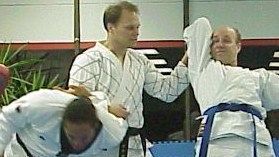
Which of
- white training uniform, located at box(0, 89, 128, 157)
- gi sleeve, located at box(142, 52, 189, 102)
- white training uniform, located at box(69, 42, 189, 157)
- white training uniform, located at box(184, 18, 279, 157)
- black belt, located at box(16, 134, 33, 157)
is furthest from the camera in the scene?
gi sleeve, located at box(142, 52, 189, 102)

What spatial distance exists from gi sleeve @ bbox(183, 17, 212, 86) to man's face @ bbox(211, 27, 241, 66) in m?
0.03

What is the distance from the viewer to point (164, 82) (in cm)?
398

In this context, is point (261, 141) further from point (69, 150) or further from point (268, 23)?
point (268, 23)

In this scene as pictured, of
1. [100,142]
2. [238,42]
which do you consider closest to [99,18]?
[238,42]

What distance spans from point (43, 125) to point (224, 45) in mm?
1048

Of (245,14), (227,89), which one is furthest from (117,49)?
(245,14)

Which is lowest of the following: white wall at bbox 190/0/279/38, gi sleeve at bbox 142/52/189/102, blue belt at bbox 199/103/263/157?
blue belt at bbox 199/103/263/157

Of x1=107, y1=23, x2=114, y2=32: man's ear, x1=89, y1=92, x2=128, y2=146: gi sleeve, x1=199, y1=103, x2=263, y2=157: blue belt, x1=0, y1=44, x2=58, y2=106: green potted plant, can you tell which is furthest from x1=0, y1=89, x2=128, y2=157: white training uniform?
x1=0, y1=44, x2=58, y2=106: green potted plant

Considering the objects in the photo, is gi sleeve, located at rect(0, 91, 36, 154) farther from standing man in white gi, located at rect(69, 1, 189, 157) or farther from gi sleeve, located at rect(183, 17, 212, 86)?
gi sleeve, located at rect(183, 17, 212, 86)

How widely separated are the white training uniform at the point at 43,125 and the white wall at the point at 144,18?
330cm

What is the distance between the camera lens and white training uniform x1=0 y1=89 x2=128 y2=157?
315 cm

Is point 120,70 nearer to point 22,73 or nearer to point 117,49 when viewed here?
point 117,49

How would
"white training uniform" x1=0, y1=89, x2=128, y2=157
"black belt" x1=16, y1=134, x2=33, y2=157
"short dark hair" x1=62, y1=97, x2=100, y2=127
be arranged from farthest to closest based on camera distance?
1. "black belt" x1=16, y1=134, x2=33, y2=157
2. "white training uniform" x1=0, y1=89, x2=128, y2=157
3. "short dark hair" x1=62, y1=97, x2=100, y2=127

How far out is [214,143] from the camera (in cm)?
354
